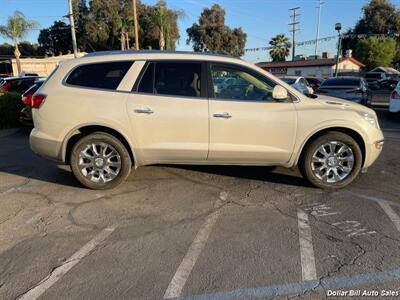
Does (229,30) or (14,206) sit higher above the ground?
(229,30)

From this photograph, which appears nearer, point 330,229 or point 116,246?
point 116,246

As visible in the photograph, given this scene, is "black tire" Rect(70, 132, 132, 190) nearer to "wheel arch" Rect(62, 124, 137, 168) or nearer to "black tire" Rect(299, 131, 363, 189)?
"wheel arch" Rect(62, 124, 137, 168)

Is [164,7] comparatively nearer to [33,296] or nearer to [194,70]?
[194,70]

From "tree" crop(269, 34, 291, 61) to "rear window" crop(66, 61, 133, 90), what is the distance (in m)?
80.3

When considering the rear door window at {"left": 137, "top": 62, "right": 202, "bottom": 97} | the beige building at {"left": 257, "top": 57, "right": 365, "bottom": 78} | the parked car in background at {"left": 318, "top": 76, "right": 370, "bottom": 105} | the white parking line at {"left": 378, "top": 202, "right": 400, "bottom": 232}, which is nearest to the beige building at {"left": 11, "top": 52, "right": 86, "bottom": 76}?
the beige building at {"left": 257, "top": 57, "right": 365, "bottom": 78}

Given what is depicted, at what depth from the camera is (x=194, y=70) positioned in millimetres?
5184

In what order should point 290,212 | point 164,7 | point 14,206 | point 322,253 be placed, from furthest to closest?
point 164,7 < point 14,206 < point 290,212 < point 322,253

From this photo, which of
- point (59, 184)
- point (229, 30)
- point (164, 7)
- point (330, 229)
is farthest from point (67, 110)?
point (229, 30)

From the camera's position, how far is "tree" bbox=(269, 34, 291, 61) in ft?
267

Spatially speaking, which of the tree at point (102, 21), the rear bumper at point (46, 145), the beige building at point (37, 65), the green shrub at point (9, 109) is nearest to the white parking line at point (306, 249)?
the rear bumper at point (46, 145)

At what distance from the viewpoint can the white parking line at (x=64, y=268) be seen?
119 inches

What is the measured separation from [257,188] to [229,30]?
246ft

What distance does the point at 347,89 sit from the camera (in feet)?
45.2

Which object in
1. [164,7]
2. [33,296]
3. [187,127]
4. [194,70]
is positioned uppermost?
[164,7]
